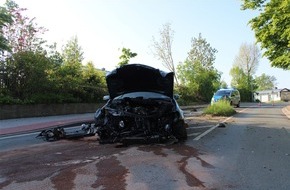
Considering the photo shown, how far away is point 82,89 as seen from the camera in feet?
91.2

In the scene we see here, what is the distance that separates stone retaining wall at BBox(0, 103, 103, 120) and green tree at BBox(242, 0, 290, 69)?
11.9m

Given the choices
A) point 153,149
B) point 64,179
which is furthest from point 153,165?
point 153,149

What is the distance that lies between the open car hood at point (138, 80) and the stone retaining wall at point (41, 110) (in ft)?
36.9

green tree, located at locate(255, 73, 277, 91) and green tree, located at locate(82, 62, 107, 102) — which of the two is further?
green tree, located at locate(255, 73, 277, 91)

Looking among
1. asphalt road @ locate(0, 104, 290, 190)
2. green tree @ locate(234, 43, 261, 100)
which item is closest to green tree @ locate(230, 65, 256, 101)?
green tree @ locate(234, 43, 261, 100)

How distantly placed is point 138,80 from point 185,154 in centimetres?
317

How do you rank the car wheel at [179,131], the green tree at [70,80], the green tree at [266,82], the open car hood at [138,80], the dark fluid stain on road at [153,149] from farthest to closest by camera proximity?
the green tree at [266,82], the green tree at [70,80], the open car hood at [138,80], the car wheel at [179,131], the dark fluid stain on road at [153,149]

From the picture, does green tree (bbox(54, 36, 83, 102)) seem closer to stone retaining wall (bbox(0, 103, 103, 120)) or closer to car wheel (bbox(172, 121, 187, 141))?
stone retaining wall (bbox(0, 103, 103, 120))

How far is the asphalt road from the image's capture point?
6.30 meters

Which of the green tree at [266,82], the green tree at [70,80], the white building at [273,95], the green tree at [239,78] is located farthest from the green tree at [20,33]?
the green tree at [266,82]

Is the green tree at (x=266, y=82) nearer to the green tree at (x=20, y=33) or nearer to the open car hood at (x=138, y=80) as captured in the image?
the green tree at (x=20, y=33)

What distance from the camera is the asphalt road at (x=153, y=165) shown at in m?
6.30

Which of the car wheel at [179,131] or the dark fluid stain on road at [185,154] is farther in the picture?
the car wheel at [179,131]

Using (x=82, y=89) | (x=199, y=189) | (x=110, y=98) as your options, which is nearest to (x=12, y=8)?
(x=82, y=89)
